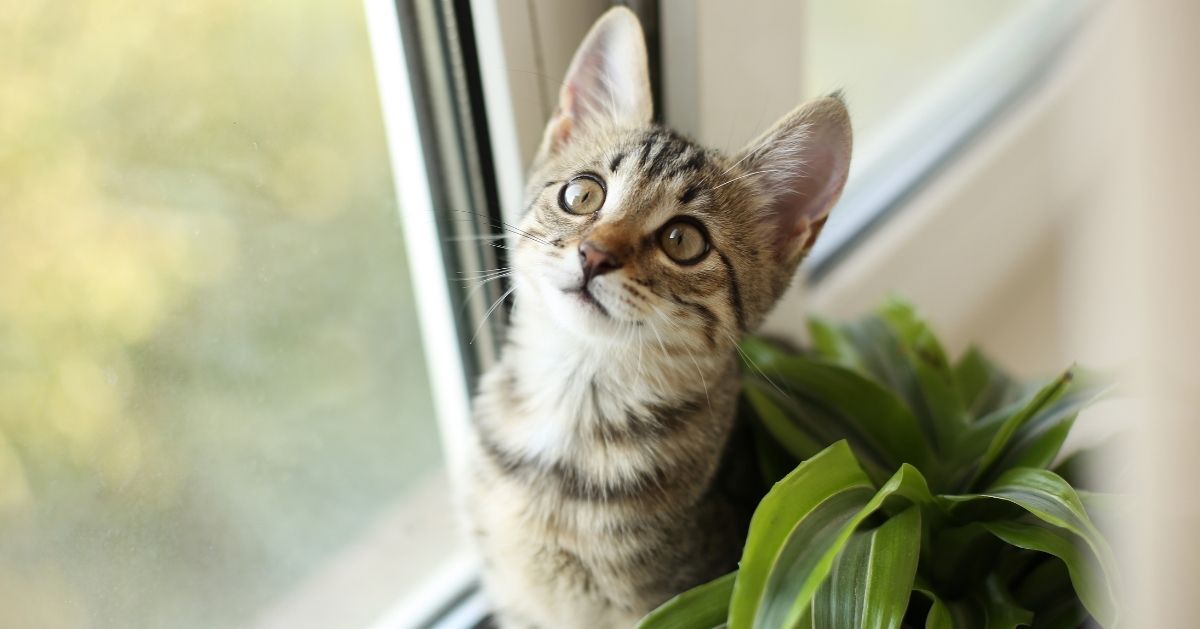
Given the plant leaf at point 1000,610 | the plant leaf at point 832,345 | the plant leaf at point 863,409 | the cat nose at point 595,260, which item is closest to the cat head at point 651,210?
the cat nose at point 595,260

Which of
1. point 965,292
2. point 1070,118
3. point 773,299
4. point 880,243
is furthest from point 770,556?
point 1070,118

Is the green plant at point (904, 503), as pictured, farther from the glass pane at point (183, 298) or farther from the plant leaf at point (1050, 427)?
the glass pane at point (183, 298)

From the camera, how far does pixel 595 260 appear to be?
80 cm

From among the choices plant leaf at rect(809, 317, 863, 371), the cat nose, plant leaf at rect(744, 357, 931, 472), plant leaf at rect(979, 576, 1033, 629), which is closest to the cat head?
the cat nose

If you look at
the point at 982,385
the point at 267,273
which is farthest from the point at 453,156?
the point at 982,385

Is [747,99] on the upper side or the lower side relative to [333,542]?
upper

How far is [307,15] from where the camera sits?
0.92 metres

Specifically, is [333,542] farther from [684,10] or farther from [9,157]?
[684,10]

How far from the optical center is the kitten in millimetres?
874

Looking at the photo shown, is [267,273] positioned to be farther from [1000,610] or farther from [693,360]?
[1000,610]

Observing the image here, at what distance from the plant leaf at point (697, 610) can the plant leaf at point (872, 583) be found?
9 cm

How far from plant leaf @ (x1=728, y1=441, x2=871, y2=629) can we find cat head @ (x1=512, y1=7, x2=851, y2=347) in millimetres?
202

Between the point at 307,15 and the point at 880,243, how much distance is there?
3.28ft

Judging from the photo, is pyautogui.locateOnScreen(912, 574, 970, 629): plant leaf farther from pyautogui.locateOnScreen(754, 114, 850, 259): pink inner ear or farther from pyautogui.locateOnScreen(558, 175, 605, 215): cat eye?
pyautogui.locateOnScreen(558, 175, 605, 215): cat eye
